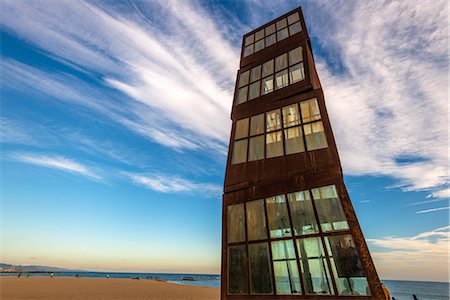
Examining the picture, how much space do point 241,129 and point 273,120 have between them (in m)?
1.70

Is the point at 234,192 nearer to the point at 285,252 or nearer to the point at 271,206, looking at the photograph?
the point at 271,206

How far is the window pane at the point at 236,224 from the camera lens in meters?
9.82

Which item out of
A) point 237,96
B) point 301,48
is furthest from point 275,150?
point 301,48

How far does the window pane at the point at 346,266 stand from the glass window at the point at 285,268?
1218 mm

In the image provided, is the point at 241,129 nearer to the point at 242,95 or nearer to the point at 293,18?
the point at 242,95

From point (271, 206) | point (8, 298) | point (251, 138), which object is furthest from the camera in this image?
point (8, 298)

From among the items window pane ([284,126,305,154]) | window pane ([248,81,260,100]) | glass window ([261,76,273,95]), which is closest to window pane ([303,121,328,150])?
window pane ([284,126,305,154])

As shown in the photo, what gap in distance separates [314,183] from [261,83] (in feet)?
21.1

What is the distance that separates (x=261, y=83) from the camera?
13.1 m

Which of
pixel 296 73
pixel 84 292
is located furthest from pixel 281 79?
pixel 84 292

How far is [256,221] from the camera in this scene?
9656mm

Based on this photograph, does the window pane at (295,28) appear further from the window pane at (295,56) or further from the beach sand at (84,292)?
the beach sand at (84,292)

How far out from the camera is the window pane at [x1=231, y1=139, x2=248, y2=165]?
11352mm

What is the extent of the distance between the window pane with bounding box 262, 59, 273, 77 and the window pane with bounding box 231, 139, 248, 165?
4.19 meters
